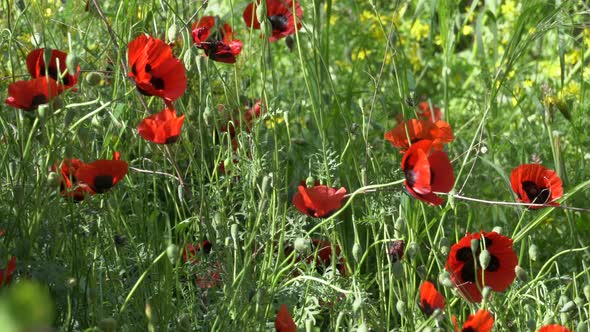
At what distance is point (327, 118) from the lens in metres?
1.81

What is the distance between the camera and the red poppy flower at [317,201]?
1121 millimetres

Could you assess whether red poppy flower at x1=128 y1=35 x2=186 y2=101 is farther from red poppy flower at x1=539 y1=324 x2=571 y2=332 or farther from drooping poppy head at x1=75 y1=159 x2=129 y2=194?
red poppy flower at x1=539 y1=324 x2=571 y2=332

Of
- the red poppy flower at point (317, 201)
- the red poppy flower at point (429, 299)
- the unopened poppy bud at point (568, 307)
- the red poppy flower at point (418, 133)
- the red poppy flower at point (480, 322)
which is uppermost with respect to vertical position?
the red poppy flower at point (418, 133)

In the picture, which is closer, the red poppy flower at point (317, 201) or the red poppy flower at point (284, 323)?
the red poppy flower at point (284, 323)

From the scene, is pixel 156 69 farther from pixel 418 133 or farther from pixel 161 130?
pixel 418 133

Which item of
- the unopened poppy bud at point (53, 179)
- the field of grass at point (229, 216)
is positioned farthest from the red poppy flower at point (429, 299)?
the unopened poppy bud at point (53, 179)

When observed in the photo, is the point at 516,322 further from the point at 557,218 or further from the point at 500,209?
the point at 557,218

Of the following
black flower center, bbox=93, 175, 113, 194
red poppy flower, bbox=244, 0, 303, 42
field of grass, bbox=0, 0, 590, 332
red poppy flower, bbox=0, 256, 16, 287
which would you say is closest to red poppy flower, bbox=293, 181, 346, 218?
field of grass, bbox=0, 0, 590, 332

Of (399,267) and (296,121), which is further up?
(399,267)

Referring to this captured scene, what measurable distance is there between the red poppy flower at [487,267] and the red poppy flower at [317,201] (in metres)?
0.17

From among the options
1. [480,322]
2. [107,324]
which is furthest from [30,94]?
[480,322]

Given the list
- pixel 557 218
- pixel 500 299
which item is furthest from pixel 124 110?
pixel 557 218

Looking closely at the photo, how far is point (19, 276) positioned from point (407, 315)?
503 mm

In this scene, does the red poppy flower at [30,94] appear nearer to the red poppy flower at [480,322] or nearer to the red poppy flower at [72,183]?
the red poppy flower at [72,183]
